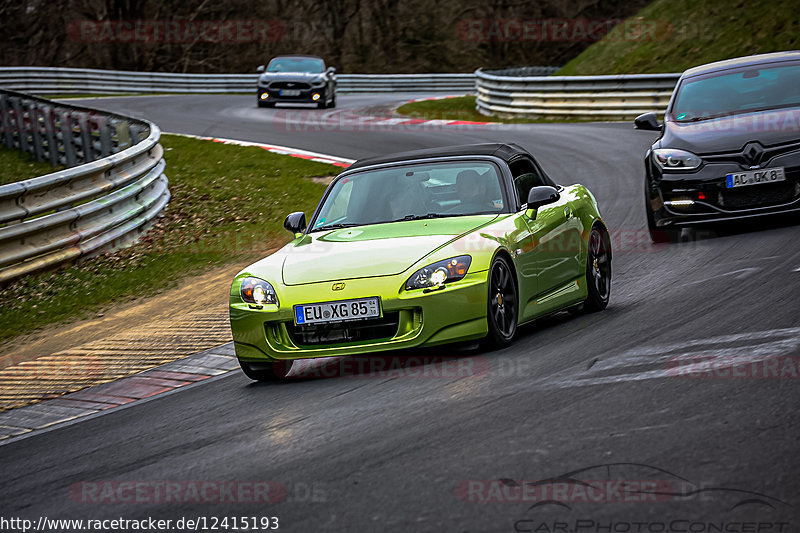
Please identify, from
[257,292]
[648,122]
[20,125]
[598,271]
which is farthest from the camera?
Result: [20,125]

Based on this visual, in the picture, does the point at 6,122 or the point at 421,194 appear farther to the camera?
the point at 6,122

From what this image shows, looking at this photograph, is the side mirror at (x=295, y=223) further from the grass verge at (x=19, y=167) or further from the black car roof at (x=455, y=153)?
the grass verge at (x=19, y=167)

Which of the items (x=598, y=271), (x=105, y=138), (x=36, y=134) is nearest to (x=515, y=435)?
(x=598, y=271)

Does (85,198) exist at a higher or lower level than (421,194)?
lower

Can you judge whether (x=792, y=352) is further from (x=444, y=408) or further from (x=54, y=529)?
(x=54, y=529)

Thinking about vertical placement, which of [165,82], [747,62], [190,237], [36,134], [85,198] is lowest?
[165,82]

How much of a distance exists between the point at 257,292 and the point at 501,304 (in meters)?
1.54

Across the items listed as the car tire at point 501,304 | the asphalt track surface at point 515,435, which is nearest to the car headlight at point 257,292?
the asphalt track surface at point 515,435

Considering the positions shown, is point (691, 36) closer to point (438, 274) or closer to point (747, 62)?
point (747, 62)

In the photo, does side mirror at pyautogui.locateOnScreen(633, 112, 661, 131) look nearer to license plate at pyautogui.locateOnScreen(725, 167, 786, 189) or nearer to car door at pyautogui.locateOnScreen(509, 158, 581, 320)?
license plate at pyautogui.locateOnScreen(725, 167, 786, 189)

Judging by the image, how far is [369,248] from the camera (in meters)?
7.45

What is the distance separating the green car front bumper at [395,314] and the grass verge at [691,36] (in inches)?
867

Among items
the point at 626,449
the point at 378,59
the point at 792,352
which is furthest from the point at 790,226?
the point at 378,59

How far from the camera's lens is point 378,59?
2052 inches
